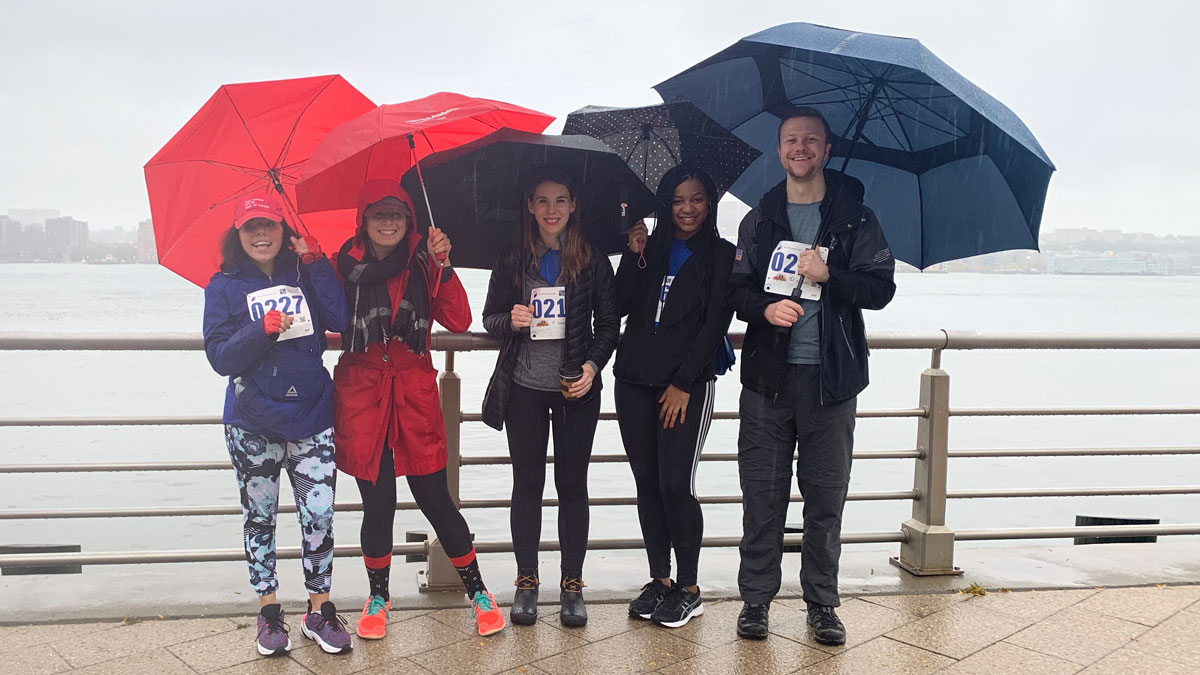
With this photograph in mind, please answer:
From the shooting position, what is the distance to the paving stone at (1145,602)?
3777 mm

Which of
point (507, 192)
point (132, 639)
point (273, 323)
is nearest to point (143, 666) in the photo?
point (132, 639)

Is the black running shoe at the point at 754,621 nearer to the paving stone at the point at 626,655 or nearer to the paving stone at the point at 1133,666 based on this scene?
the paving stone at the point at 626,655

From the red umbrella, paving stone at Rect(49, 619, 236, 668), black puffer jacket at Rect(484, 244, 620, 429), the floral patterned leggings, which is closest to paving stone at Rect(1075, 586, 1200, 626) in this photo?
black puffer jacket at Rect(484, 244, 620, 429)

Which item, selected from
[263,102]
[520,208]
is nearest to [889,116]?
[520,208]

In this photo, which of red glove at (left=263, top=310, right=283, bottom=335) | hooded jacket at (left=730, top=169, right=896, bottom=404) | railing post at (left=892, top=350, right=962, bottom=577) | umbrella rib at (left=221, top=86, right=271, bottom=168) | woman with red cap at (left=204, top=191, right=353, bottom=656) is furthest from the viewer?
railing post at (left=892, top=350, right=962, bottom=577)

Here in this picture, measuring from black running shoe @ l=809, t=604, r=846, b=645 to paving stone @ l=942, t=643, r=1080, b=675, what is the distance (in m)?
0.38

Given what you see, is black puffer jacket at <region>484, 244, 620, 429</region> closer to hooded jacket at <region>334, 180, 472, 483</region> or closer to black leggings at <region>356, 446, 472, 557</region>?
hooded jacket at <region>334, 180, 472, 483</region>

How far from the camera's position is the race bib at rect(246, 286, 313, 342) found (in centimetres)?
321

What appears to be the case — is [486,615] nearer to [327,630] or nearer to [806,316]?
[327,630]

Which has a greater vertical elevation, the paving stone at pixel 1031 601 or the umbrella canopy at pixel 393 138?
the umbrella canopy at pixel 393 138

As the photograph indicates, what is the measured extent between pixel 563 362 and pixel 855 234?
1.13m

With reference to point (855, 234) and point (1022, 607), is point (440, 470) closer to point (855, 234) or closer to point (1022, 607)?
point (855, 234)

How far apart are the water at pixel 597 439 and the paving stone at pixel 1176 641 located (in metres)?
1.82

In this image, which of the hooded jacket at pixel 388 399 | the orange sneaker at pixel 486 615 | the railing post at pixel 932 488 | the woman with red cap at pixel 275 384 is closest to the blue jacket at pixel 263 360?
the woman with red cap at pixel 275 384
